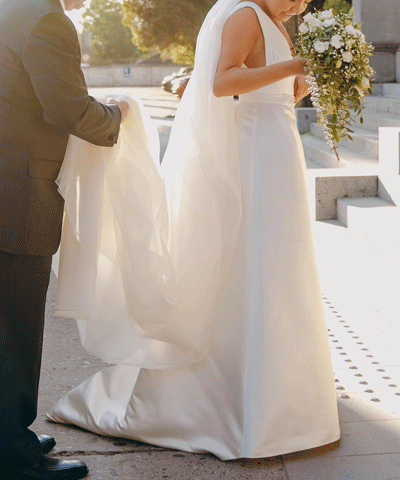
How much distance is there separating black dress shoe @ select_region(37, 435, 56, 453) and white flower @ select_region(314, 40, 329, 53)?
2055mm

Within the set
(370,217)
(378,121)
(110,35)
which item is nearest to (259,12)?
(370,217)

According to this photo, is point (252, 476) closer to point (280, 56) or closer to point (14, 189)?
point (14, 189)

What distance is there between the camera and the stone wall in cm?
6369

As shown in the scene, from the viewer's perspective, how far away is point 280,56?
3.14 meters

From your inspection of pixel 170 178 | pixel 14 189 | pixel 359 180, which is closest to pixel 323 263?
pixel 359 180

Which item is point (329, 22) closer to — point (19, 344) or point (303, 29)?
point (303, 29)

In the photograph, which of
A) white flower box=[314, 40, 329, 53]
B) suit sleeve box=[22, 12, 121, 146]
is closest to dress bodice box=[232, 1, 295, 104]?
white flower box=[314, 40, 329, 53]

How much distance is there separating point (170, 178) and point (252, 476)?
139cm

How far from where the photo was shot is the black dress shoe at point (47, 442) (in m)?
3.10

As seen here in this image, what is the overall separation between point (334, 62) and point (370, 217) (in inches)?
159

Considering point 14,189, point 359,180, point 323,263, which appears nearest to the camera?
point 14,189

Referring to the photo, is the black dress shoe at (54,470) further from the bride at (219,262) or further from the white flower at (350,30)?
the white flower at (350,30)

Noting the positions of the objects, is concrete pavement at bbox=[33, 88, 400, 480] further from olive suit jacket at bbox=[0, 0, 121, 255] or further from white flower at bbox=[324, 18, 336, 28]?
white flower at bbox=[324, 18, 336, 28]

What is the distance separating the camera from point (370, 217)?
6781 mm
